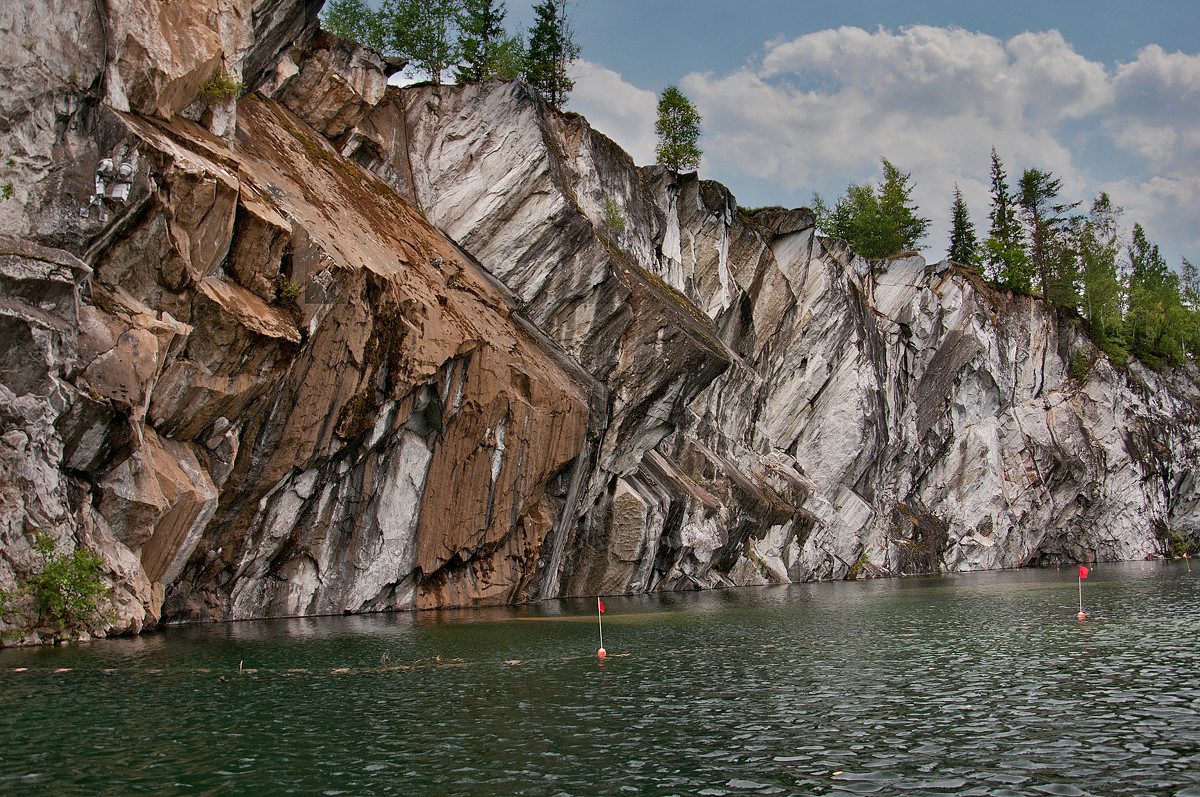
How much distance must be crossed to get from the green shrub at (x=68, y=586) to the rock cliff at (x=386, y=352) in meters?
0.48

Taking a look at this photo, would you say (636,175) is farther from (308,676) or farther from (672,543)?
(308,676)

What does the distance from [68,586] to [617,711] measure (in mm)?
17009

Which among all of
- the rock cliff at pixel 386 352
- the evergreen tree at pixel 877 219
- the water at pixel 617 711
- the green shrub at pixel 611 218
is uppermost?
the evergreen tree at pixel 877 219

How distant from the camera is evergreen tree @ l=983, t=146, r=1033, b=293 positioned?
90.8 m

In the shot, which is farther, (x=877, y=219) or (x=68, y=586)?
(x=877, y=219)

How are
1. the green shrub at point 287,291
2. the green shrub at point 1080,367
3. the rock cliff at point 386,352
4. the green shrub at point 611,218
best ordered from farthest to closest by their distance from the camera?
1. the green shrub at point 1080,367
2. the green shrub at point 611,218
3. the green shrub at point 287,291
4. the rock cliff at point 386,352

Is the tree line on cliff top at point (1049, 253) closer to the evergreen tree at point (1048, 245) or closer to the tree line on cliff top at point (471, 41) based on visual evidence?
the evergreen tree at point (1048, 245)

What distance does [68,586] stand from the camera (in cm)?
2405

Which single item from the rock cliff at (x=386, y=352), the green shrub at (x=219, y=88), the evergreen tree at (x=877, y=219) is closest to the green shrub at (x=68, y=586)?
the rock cliff at (x=386, y=352)

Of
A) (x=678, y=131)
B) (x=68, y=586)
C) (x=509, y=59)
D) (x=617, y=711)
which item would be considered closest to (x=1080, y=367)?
(x=678, y=131)

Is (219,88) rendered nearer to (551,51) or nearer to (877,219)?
(551,51)

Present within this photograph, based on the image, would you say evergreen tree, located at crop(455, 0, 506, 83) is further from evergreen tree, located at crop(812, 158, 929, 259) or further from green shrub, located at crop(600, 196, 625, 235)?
evergreen tree, located at crop(812, 158, 929, 259)

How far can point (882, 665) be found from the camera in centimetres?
2205

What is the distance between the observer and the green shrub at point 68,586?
23.7 metres
